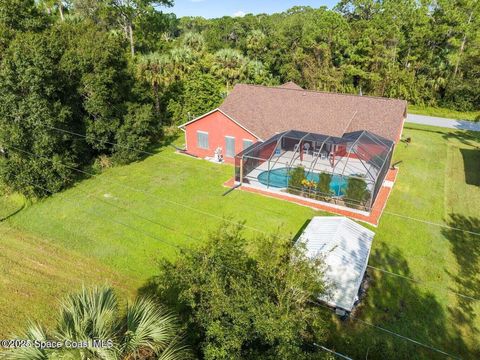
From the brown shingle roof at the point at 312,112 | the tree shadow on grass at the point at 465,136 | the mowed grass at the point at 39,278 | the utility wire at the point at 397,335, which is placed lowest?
the mowed grass at the point at 39,278

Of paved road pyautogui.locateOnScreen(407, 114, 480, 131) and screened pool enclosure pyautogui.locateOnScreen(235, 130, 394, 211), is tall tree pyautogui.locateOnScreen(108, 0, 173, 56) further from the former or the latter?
paved road pyautogui.locateOnScreen(407, 114, 480, 131)

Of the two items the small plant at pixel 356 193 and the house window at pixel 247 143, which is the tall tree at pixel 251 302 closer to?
the small plant at pixel 356 193

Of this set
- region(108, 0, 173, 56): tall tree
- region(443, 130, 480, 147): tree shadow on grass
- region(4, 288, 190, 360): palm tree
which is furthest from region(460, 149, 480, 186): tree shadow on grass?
region(108, 0, 173, 56): tall tree

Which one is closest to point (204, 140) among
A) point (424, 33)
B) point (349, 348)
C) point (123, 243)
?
point (123, 243)

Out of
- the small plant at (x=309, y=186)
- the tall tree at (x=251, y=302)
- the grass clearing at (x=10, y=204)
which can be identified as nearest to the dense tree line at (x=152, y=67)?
the grass clearing at (x=10, y=204)

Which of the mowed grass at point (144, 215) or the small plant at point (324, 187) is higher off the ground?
the small plant at point (324, 187)

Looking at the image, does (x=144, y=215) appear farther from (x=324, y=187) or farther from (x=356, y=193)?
(x=356, y=193)

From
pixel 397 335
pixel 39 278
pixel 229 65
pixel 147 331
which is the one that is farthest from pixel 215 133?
pixel 147 331
